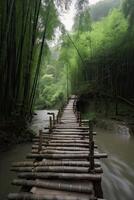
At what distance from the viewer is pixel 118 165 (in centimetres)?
558

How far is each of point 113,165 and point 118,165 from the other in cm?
11

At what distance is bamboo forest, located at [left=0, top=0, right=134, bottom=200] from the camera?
9.66 ft

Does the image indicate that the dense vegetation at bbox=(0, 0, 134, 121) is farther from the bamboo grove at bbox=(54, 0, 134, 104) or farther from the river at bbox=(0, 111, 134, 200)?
the river at bbox=(0, 111, 134, 200)

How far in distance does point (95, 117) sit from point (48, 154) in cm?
745

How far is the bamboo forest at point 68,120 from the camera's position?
9.66 feet

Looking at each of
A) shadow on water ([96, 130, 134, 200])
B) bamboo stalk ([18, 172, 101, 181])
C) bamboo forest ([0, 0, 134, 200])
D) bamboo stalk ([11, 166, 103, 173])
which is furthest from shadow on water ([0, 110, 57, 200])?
shadow on water ([96, 130, 134, 200])

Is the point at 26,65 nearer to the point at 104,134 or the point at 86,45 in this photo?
the point at 104,134

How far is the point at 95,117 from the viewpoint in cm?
1095

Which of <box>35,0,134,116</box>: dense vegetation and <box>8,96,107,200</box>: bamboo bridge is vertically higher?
<box>35,0,134,116</box>: dense vegetation

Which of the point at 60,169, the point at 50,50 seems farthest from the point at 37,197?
the point at 50,50

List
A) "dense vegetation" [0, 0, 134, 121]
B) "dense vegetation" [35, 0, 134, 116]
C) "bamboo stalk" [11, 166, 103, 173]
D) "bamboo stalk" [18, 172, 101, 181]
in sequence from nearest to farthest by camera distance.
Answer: "bamboo stalk" [18, 172, 101, 181] < "bamboo stalk" [11, 166, 103, 173] < "dense vegetation" [0, 0, 134, 121] < "dense vegetation" [35, 0, 134, 116]

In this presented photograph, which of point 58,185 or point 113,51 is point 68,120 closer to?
point 58,185

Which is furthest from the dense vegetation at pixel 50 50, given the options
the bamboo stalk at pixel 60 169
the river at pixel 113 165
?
the bamboo stalk at pixel 60 169

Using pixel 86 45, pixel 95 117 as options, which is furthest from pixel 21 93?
pixel 86 45
